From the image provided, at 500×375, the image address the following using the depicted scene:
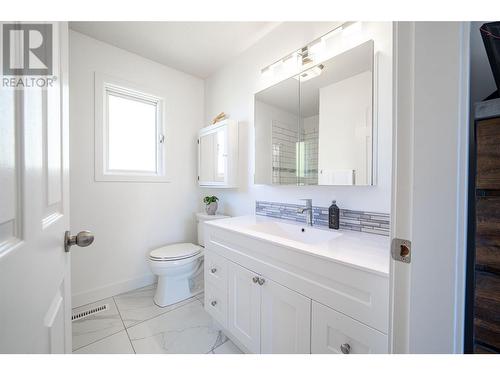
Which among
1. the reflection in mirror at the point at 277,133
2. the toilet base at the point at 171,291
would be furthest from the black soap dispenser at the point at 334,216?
the toilet base at the point at 171,291

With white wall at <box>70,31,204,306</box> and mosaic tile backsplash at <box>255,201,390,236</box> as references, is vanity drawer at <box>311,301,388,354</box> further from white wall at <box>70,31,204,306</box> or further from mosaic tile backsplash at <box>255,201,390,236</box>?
white wall at <box>70,31,204,306</box>

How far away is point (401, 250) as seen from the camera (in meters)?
0.52

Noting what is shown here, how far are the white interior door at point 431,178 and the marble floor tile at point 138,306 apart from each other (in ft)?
5.58

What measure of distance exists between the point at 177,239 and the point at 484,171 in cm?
229

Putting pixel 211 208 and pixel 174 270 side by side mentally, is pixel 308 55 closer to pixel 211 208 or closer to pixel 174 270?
pixel 211 208

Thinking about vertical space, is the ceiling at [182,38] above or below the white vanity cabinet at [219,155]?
above

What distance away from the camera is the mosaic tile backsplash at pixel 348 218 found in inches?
42.9

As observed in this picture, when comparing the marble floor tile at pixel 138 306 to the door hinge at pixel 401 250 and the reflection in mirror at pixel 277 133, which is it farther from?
the door hinge at pixel 401 250

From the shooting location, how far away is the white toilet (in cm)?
165

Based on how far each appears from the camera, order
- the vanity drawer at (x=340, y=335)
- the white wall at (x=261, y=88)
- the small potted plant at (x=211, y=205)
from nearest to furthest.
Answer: the vanity drawer at (x=340, y=335) → the white wall at (x=261, y=88) → the small potted plant at (x=211, y=205)

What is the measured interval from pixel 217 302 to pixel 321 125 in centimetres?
138

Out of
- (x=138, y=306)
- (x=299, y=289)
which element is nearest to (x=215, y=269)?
(x=299, y=289)

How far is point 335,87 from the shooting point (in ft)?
4.16

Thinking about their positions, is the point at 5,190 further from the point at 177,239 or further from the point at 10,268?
the point at 177,239
